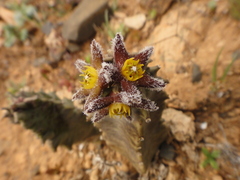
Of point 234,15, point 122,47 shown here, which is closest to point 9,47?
point 122,47

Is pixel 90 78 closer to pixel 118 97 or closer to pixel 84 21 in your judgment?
pixel 118 97

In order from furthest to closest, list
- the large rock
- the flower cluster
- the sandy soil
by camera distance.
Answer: the large rock → the sandy soil → the flower cluster

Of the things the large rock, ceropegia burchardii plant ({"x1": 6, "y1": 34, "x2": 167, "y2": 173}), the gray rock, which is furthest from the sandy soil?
ceropegia burchardii plant ({"x1": 6, "y1": 34, "x2": 167, "y2": 173})

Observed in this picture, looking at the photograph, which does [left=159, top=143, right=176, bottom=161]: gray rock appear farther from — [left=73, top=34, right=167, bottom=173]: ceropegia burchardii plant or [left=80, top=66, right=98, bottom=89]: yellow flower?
[left=80, top=66, right=98, bottom=89]: yellow flower

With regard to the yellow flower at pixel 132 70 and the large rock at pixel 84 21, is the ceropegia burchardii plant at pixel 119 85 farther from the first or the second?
the large rock at pixel 84 21

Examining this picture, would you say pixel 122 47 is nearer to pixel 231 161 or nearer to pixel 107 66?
pixel 107 66

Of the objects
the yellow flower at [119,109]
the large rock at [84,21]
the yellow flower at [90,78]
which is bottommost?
the yellow flower at [119,109]

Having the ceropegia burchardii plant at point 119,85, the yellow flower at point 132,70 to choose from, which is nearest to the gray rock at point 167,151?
the ceropegia burchardii plant at point 119,85

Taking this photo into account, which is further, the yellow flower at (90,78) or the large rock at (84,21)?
the large rock at (84,21)
